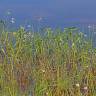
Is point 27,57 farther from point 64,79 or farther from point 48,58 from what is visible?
point 64,79

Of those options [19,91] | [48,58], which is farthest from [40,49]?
[19,91]

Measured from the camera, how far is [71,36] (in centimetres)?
450

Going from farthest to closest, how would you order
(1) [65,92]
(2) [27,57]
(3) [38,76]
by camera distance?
(2) [27,57]
(3) [38,76]
(1) [65,92]

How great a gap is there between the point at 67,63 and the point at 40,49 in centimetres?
36

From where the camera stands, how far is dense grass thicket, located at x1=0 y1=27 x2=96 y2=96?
12.9 feet

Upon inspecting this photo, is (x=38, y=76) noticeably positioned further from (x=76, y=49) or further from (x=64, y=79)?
(x=76, y=49)

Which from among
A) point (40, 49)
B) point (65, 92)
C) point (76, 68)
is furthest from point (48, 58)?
point (65, 92)

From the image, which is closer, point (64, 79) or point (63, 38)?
point (64, 79)

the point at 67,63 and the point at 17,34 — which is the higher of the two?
the point at 17,34

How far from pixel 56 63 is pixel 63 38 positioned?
30 cm

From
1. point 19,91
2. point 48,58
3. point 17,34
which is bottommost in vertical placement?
point 19,91

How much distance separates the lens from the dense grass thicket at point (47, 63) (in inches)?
154

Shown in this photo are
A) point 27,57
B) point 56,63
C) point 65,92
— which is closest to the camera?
point 65,92

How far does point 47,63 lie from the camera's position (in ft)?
14.3
